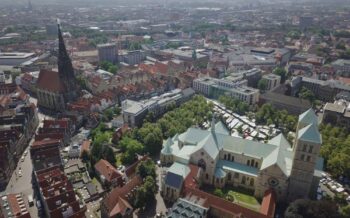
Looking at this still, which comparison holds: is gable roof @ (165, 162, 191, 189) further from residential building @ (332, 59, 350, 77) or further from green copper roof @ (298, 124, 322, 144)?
residential building @ (332, 59, 350, 77)

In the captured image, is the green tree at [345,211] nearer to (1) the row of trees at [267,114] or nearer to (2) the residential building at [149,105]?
(1) the row of trees at [267,114]

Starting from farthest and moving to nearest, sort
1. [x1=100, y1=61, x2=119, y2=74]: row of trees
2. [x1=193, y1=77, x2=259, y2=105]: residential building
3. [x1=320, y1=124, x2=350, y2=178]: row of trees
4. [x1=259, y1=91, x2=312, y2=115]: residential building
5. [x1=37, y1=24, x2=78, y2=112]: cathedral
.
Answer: [x1=100, y1=61, x2=119, y2=74]: row of trees
[x1=193, y1=77, x2=259, y2=105]: residential building
[x1=259, y1=91, x2=312, y2=115]: residential building
[x1=37, y1=24, x2=78, y2=112]: cathedral
[x1=320, y1=124, x2=350, y2=178]: row of trees

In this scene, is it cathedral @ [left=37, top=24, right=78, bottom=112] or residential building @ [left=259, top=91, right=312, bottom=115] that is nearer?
cathedral @ [left=37, top=24, right=78, bottom=112]

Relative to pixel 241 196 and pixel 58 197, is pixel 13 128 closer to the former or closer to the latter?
pixel 58 197

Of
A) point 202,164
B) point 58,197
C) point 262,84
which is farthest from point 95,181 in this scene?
point 262,84

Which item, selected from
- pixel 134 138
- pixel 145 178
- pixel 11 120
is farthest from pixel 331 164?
pixel 11 120

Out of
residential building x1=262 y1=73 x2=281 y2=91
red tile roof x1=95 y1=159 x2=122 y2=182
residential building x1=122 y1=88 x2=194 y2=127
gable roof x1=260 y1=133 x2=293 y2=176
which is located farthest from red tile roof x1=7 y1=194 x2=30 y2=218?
residential building x1=262 y1=73 x2=281 y2=91
